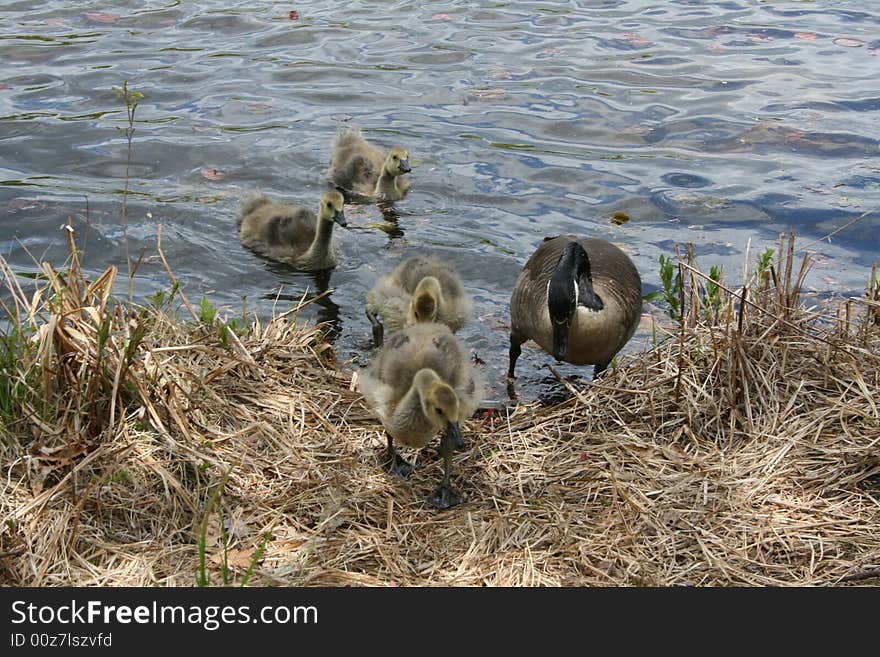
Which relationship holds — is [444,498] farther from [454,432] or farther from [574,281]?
[574,281]

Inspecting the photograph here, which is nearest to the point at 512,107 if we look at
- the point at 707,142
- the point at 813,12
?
the point at 707,142

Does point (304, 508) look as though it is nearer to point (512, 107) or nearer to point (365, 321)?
point (365, 321)

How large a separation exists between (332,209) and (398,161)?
44.7 inches

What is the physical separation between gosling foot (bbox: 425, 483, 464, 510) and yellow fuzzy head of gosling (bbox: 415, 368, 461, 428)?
1.05 ft

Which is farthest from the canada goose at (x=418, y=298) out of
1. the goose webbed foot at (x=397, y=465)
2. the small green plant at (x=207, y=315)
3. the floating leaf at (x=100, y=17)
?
the floating leaf at (x=100, y=17)

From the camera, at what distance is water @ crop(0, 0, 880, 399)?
26.2ft

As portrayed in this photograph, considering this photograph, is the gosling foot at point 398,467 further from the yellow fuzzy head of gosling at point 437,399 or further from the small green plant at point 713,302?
the small green plant at point 713,302

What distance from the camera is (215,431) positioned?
4.66m

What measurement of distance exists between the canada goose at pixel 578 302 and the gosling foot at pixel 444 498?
4.24ft

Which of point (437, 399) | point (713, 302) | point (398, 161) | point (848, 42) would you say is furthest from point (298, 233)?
point (848, 42)

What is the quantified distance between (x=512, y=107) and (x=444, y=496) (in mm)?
6683

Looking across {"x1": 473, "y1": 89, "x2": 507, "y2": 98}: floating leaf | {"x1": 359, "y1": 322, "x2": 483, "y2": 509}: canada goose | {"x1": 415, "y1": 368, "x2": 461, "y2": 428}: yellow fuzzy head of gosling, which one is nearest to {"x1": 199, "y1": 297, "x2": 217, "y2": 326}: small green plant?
{"x1": 359, "y1": 322, "x2": 483, "y2": 509}: canada goose

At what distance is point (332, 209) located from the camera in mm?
7906

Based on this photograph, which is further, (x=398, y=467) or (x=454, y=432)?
(x=398, y=467)
